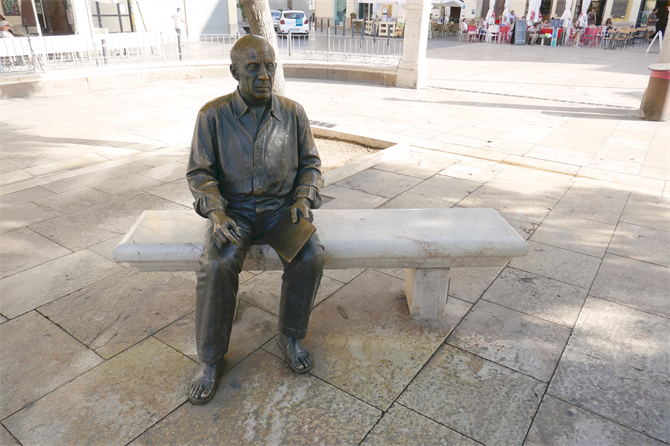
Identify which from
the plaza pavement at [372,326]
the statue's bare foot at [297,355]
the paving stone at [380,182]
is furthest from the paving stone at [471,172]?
the statue's bare foot at [297,355]

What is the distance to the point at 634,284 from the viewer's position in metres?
4.00

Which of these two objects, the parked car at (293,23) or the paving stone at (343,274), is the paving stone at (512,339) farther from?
the parked car at (293,23)

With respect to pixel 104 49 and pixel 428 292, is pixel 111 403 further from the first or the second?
pixel 104 49

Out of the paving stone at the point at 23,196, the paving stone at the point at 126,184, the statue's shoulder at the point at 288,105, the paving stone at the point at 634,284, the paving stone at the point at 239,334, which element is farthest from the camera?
the paving stone at the point at 126,184

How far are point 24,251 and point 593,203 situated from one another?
236 inches

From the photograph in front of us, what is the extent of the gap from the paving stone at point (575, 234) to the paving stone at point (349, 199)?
5.67 feet

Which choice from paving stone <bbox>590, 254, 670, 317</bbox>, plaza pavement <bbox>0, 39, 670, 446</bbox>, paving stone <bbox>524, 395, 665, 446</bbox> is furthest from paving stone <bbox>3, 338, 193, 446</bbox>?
paving stone <bbox>590, 254, 670, 317</bbox>

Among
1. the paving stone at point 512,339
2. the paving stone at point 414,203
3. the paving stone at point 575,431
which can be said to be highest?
the paving stone at point 414,203

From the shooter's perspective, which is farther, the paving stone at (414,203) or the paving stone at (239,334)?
the paving stone at (414,203)

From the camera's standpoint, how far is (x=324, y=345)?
3.21 m

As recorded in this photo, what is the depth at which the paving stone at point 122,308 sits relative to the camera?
10.7ft

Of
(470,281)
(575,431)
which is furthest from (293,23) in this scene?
(575,431)

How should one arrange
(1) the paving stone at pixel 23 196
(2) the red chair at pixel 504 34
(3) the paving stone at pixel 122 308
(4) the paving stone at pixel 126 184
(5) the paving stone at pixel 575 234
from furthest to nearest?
(2) the red chair at pixel 504 34
(4) the paving stone at pixel 126 184
(1) the paving stone at pixel 23 196
(5) the paving stone at pixel 575 234
(3) the paving stone at pixel 122 308

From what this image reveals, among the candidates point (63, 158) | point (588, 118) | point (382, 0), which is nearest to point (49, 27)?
point (382, 0)
